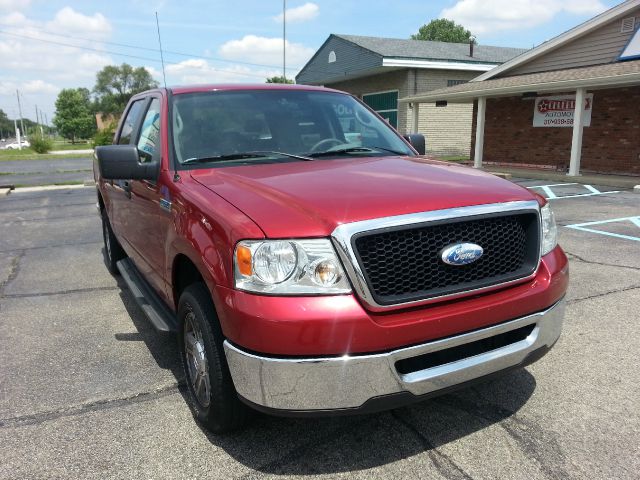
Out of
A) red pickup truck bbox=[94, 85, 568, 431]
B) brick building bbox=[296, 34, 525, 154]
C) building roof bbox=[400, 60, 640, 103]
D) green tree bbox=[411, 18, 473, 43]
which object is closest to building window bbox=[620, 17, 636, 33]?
building roof bbox=[400, 60, 640, 103]

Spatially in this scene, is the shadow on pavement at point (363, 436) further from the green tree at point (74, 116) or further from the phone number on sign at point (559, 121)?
the green tree at point (74, 116)

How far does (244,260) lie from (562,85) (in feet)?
50.2

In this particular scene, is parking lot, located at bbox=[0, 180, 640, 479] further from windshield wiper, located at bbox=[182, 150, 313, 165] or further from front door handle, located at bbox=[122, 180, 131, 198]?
windshield wiper, located at bbox=[182, 150, 313, 165]

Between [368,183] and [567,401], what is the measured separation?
1.72m

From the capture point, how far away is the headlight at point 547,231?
9.03ft

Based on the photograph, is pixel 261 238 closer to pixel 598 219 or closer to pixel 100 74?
pixel 598 219

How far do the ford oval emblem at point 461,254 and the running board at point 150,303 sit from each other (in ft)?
5.49

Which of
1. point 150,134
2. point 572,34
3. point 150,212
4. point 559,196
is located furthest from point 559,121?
point 150,212

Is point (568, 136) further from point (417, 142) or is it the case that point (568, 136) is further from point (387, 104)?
point (417, 142)

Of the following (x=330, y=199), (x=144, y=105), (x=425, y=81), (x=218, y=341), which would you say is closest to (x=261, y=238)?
(x=330, y=199)

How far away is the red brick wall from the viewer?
15469mm

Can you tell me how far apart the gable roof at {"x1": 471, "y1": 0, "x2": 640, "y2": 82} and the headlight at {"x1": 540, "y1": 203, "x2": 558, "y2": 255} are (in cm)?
Result: 1584

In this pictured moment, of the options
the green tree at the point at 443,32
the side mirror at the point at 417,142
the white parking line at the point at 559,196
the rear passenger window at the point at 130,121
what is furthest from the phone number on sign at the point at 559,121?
the green tree at the point at 443,32

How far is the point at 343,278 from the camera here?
2.17m
